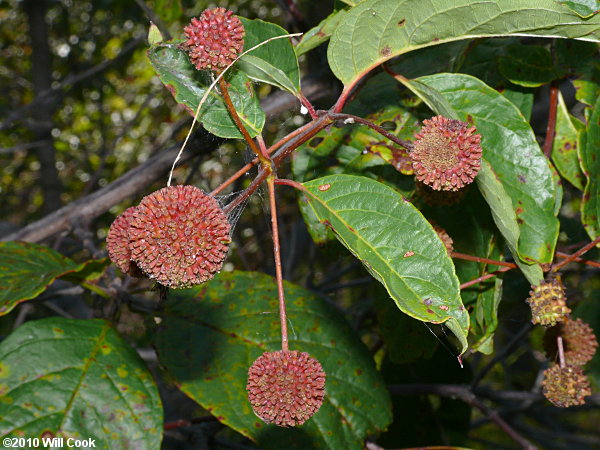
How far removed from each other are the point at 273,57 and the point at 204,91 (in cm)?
15

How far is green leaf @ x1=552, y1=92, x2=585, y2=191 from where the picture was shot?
59.4 inches

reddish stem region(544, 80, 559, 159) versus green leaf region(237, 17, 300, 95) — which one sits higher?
green leaf region(237, 17, 300, 95)

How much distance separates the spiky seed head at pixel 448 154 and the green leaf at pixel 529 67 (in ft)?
1.58

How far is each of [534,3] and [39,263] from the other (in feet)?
4.69

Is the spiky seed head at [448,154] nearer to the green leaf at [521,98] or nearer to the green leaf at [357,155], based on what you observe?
the green leaf at [357,155]

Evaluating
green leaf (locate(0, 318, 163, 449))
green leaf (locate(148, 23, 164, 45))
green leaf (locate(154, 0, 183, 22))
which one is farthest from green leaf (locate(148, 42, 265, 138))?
green leaf (locate(154, 0, 183, 22))

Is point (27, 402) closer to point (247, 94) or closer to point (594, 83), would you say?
point (247, 94)

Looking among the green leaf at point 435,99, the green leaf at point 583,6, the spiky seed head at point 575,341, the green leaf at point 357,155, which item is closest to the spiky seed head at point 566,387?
the spiky seed head at point 575,341

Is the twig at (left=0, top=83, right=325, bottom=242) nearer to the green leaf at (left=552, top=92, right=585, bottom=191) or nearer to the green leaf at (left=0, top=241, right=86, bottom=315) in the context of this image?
the green leaf at (left=0, top=241, right=86, bottom=315)

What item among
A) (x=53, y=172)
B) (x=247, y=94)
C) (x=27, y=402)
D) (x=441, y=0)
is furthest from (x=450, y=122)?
(x=53, y=172)

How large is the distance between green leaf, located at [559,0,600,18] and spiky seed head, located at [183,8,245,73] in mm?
542

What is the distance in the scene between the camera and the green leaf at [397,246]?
1.01m

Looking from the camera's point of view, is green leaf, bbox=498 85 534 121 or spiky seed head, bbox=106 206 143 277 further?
green leaf, bbox=498 85 534 121

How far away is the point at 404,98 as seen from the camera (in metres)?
1.57
